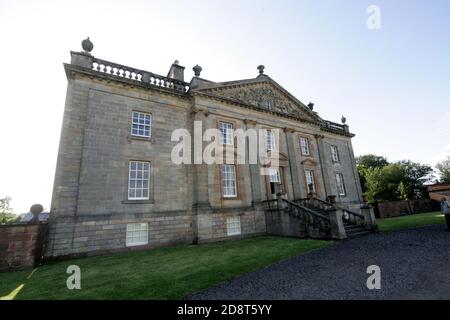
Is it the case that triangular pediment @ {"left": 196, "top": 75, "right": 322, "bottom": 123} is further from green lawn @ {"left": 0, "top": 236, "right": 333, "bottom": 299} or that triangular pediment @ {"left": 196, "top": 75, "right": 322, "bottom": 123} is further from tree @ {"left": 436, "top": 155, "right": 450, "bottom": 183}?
tree @ {"left": 436, "top": 155, "right": 450, "bottom": 183}

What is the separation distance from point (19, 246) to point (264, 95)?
19328 millimetres

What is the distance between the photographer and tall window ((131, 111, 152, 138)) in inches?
554

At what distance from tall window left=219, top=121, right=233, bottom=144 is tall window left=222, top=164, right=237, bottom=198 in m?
1.98

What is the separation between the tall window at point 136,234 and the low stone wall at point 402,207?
27.2 metres

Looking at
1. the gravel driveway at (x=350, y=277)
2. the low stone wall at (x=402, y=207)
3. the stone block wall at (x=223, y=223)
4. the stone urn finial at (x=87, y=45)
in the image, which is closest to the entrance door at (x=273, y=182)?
the stone block wall at (x=223, y=223)

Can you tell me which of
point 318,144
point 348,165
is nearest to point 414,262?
point 318,144

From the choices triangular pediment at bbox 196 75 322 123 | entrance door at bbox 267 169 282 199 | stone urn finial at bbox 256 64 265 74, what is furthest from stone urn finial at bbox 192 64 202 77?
entrance door at bbox 267 169 282 199

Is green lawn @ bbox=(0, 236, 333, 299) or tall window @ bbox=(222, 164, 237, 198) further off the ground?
tall window @ bbox=(222, 164, 237, 198)

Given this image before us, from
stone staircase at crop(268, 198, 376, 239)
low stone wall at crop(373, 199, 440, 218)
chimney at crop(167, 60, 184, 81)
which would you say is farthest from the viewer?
low stone wall at crop(373, 199, 440, 218)

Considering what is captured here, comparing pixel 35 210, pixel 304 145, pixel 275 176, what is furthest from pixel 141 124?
pixel 304 145

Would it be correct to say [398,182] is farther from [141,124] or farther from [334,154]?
[141,124]

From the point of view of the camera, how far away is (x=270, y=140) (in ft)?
63.9

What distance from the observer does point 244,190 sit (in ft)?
54.1

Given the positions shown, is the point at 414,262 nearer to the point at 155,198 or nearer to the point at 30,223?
the point at 155,198
